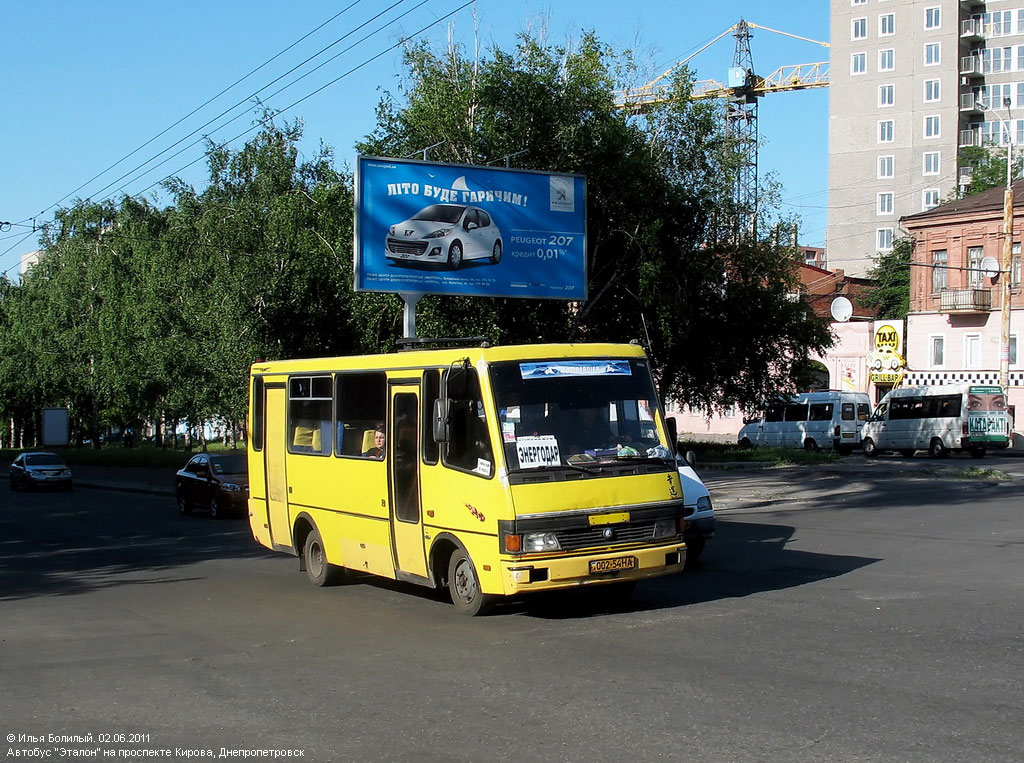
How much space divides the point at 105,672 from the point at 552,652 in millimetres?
3555

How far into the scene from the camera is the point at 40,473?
42250mm

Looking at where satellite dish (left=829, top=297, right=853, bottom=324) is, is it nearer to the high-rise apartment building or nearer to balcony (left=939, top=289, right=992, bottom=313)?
balcony (left=939, top=289, right=992, bottom=313)

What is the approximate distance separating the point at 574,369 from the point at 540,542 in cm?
180

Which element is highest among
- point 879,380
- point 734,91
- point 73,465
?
point 734,91

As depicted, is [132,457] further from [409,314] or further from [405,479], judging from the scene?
[405,479]

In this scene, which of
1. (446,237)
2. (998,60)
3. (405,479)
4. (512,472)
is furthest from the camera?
(998,60)

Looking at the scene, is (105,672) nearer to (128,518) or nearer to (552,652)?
(552,652)

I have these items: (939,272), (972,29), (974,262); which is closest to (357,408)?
(974,262)

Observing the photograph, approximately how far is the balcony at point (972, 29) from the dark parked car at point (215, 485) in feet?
250

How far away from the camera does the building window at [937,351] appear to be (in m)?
58.6

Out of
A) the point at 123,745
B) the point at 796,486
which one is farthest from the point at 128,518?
the point at 123,745

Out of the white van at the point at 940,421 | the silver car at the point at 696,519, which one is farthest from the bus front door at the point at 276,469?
the white van at the point at 940,421

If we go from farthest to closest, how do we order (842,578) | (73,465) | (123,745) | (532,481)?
1. (73,465)
2. (842,578)
3. (532,481)
4. (123,745)

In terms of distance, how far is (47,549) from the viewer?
2008 centimetres
